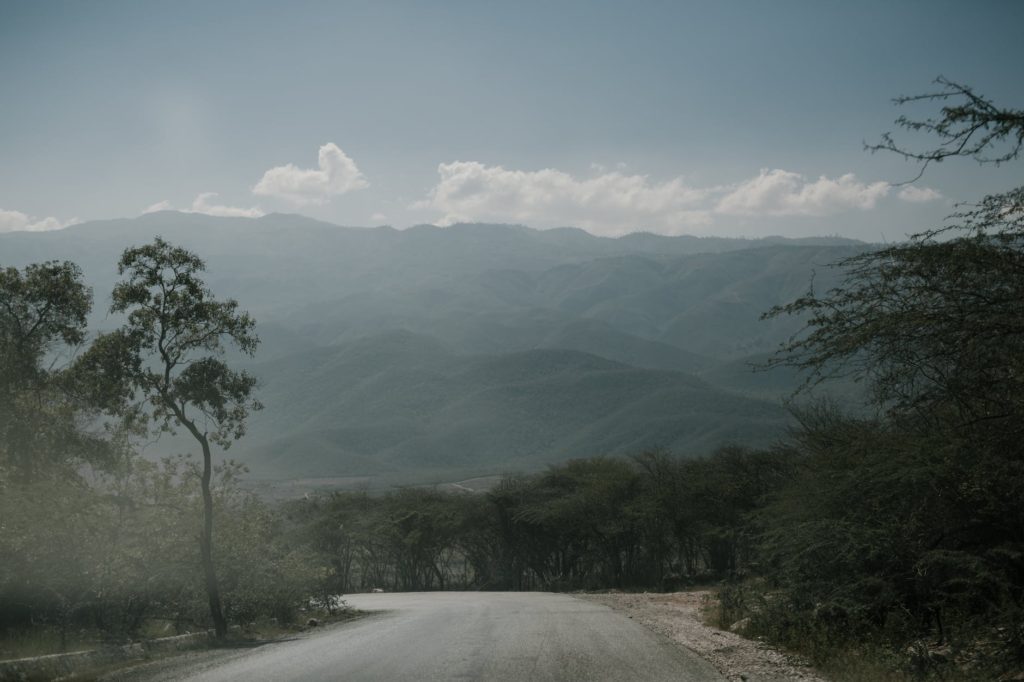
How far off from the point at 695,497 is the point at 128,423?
37190 mm

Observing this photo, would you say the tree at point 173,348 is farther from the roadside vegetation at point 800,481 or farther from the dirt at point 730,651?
the dirt at point 730,651

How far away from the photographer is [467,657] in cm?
1366

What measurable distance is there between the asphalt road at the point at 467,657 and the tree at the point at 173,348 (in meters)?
6.31

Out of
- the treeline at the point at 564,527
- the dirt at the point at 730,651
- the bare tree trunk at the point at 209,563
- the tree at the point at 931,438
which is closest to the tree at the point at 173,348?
the bare tree trunk at the point at 209,563

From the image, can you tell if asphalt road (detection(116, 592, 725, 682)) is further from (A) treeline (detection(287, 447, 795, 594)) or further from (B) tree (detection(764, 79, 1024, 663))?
(A) treeline (detection(287, 447, 795, 594))

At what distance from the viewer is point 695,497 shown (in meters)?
51.0

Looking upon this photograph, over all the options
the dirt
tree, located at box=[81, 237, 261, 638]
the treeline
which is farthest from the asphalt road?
the treeline

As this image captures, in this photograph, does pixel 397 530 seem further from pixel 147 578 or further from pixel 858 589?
pixel 858 589

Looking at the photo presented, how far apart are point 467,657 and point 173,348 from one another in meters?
13.4

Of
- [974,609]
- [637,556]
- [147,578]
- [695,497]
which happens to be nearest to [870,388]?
[974,609]

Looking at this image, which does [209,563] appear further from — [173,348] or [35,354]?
[35,354]

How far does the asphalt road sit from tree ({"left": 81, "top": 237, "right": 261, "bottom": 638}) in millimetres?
6315

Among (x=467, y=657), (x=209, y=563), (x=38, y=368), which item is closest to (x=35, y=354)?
(x=38, y=368)

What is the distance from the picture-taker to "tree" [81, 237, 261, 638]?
2125 cm
